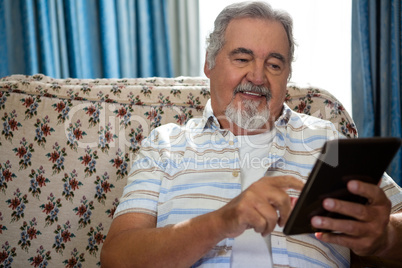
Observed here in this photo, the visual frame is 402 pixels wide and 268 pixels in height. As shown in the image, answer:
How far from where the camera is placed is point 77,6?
2305 millimetres

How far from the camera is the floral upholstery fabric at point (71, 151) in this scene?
1.30 metres

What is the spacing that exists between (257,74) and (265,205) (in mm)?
604

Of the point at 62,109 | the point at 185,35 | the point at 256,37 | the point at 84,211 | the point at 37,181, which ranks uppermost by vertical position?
the point at 185,35

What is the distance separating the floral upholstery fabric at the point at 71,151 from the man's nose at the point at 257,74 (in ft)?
0.73

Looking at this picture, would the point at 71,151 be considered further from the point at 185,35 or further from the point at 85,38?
the point at 185,35

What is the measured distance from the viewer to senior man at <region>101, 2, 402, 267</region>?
83cm

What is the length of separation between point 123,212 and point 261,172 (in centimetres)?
43

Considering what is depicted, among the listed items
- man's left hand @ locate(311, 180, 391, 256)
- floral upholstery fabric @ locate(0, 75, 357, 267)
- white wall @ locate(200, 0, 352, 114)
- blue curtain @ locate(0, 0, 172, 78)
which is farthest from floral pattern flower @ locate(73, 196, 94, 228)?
white wall @ locate(200, 0, 352, 114)

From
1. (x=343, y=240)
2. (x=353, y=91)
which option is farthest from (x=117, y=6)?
(x=343, y=240)

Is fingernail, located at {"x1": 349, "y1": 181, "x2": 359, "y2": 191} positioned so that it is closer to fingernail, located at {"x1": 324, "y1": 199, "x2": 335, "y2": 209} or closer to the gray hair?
fingernail, located at {"x1": 324, "y1": 199, "x2": 335, "y2": 209}

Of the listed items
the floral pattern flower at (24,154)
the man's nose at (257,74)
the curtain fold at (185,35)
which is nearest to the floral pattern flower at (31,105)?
the floral pattern flower at (24,154)

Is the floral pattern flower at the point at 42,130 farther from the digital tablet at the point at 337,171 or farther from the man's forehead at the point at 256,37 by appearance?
the digital tablet at the point at 337,171

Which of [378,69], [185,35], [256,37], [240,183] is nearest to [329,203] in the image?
[240,183]

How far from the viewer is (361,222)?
83 centimetres
